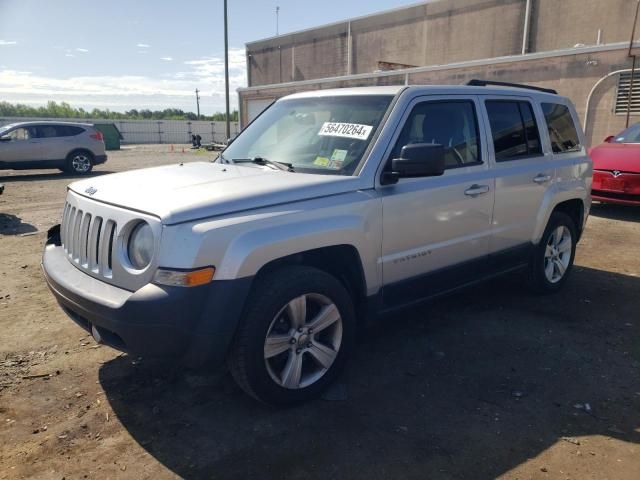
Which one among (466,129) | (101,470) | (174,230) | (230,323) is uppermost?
(466,129)

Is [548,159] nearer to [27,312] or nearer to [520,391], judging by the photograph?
[520,391]

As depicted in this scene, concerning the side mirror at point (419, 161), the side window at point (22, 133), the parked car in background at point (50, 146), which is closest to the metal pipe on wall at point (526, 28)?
the parked car in background at point (50, 146)

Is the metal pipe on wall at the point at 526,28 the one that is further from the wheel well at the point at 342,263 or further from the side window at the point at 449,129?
the wheel well at the point at 342,263

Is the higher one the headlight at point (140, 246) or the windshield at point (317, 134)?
the windshield at point (317, 134)

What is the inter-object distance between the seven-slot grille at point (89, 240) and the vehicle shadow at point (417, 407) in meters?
0.90

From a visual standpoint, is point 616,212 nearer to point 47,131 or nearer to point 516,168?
point 516,168

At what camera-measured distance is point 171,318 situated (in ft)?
8.59

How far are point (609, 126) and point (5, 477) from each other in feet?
52.7

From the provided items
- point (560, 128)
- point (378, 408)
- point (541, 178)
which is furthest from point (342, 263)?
point (560, 128)

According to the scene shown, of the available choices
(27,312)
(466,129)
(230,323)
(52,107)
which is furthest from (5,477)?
(52,107)

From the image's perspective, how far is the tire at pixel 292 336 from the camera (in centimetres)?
287

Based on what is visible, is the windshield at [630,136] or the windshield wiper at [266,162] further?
the windshield at [630,136]

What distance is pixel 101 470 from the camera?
8.64 ft

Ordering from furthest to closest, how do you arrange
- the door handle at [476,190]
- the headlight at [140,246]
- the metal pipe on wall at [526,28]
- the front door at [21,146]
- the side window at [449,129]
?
the metal pipe on wall at [526,28]
the front door at [21,146]
the door handle at [476,190]
the side window at [449,129]
the headlight at [140,246]
